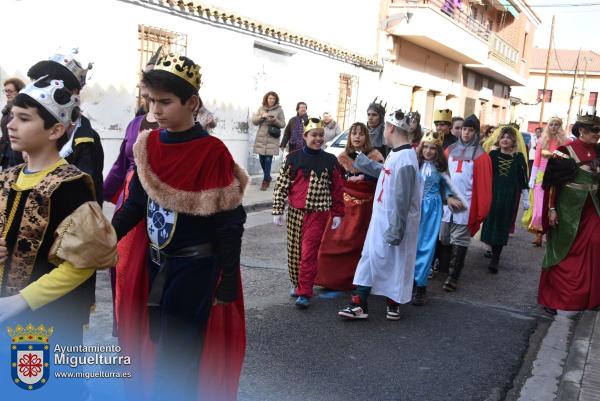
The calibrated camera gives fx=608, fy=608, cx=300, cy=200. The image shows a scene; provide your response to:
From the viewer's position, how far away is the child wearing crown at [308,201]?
18.0 feet

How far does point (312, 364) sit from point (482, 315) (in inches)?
89.5

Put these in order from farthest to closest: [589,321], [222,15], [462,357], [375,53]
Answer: [375,53] < [222,15] < [589,321] < [462,357]

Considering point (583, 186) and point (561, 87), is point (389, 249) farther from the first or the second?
point (561, 87)

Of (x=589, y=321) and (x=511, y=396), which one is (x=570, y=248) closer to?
(x=589, y=321)

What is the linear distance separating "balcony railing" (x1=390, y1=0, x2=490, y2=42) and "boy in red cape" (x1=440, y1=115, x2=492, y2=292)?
14.9 meters

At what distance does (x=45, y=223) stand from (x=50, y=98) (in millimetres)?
471

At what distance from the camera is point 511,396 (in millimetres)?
4129

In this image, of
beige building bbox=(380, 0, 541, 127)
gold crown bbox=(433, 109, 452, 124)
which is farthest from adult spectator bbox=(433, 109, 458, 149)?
beige building bbox=(380, 0, 541, 127)

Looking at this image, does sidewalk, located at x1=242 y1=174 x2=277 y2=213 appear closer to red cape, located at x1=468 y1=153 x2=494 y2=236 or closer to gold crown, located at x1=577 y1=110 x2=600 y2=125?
red cape, located at x1=468 y1=153 x2=494 y2=236

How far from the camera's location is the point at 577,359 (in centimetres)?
463

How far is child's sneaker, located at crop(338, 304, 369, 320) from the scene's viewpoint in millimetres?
5258

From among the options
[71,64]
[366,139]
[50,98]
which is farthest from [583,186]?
[50,98]

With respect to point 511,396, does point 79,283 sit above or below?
above

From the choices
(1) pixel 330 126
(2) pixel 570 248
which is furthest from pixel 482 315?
(1) pixel 330 126
